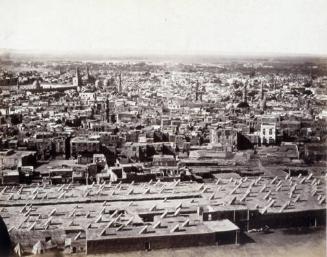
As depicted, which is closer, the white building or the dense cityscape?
the dense cityscape

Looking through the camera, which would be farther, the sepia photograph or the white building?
the white building

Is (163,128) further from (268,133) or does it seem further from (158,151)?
(268,133)

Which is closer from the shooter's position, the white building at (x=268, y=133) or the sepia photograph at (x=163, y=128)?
the sepia photograph at (x=163, y=128)

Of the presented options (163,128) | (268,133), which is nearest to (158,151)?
(163,128)
